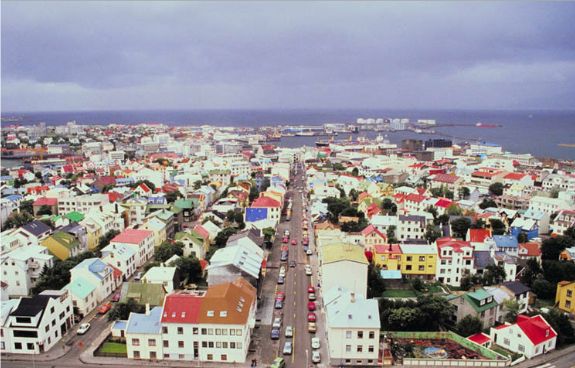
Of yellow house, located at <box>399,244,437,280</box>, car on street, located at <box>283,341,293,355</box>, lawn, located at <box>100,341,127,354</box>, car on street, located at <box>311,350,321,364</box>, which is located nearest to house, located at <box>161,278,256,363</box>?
car on street, located at <box>283,341,293,355</box>

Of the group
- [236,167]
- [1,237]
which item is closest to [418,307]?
[1,237]

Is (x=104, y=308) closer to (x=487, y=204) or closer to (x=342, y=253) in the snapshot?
(x=342, y=253)

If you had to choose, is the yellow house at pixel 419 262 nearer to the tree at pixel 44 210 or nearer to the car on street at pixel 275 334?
the car on street at pixel 275 334

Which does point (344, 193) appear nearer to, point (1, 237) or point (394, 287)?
point (394, 287)

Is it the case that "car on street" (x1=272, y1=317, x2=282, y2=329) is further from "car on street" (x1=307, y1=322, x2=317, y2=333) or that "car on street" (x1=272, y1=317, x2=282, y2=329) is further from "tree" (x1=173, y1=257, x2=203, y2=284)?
"tree" (x1=173, y1=257, x2=203, y2=284)

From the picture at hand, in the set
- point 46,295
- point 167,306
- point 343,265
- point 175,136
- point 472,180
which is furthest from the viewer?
point 175,136

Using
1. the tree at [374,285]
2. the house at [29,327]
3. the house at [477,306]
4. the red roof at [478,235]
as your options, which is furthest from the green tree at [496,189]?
the house at [29,327]

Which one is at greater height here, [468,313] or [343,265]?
[343,265]
